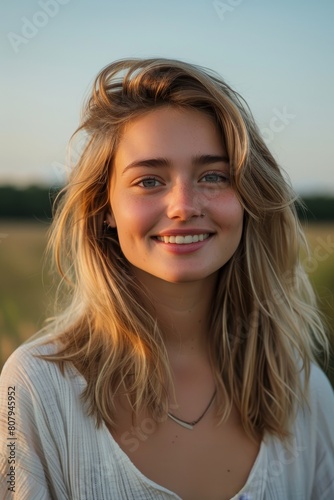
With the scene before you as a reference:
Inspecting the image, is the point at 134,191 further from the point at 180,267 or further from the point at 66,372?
the point at 66,372

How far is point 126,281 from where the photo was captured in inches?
102

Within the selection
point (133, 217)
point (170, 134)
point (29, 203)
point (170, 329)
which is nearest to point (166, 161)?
point (170, 134)

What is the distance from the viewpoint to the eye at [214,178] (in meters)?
2.41

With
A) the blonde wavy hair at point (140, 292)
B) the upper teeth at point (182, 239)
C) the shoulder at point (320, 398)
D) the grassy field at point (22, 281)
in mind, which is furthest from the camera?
the grassy field at point (22, 281)

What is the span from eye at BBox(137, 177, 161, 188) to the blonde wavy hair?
0.67ft

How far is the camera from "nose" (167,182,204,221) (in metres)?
2.31

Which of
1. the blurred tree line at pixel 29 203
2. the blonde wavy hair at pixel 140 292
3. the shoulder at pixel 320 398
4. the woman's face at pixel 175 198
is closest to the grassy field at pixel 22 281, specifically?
the blurred tree line at pixel 29 203

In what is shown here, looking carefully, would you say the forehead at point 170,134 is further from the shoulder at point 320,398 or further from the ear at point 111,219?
the shoulder at point 320,398

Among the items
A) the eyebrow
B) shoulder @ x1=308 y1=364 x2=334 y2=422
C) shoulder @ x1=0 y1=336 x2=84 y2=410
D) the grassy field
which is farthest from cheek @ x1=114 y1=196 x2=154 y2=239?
the grassy field

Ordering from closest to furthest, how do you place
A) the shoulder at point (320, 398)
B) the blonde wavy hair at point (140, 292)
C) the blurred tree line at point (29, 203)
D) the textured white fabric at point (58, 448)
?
the textured white fabric at point (58, 448), the blonde wavy hair at point (140, 292), the shoulder at point (320, 398), the blurred tree line at point (29, 203)

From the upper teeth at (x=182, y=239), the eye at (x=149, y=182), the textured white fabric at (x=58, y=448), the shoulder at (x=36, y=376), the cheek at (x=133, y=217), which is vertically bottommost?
the textured white fabric at (x=58, y=448)

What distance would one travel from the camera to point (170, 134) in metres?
2.37

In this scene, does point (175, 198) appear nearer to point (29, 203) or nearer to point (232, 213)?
point (232, 213)

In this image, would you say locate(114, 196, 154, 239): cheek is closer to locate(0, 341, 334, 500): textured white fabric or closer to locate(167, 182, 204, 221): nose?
locate(167, 182, 204, 221): nose
